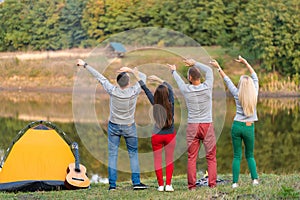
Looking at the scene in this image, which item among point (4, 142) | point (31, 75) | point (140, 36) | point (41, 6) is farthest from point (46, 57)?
point (140, 36)

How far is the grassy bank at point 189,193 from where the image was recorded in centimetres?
690

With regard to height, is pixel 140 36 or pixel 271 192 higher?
pixel 140 36

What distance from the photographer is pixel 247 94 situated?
786 centimetres

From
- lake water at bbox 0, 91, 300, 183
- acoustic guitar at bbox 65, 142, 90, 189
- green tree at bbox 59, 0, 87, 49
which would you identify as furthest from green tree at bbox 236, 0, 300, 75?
acoustic guitar at bbox 65, 142, 90, 189

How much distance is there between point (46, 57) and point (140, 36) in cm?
4216

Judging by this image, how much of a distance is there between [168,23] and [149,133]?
132 ft

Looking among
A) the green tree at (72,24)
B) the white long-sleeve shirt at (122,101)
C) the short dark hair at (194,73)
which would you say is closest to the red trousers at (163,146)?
the white long-sleeve shirt at (122,101)

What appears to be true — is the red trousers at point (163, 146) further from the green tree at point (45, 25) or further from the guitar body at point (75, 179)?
the green tree at point (45, 25)

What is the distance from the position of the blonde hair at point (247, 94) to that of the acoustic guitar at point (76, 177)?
9.05 feet

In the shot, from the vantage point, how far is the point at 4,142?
17.8 metres

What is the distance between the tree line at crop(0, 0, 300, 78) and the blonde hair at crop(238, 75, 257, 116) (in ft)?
118

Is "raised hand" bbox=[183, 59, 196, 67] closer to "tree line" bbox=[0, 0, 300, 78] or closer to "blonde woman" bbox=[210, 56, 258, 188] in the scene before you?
"blonde woman" bbox=[210, 56, 258, 188]

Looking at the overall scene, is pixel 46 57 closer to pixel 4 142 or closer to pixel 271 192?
pixel 4 142

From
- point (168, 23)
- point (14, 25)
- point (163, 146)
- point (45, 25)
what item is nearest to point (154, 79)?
point (163, 146)
